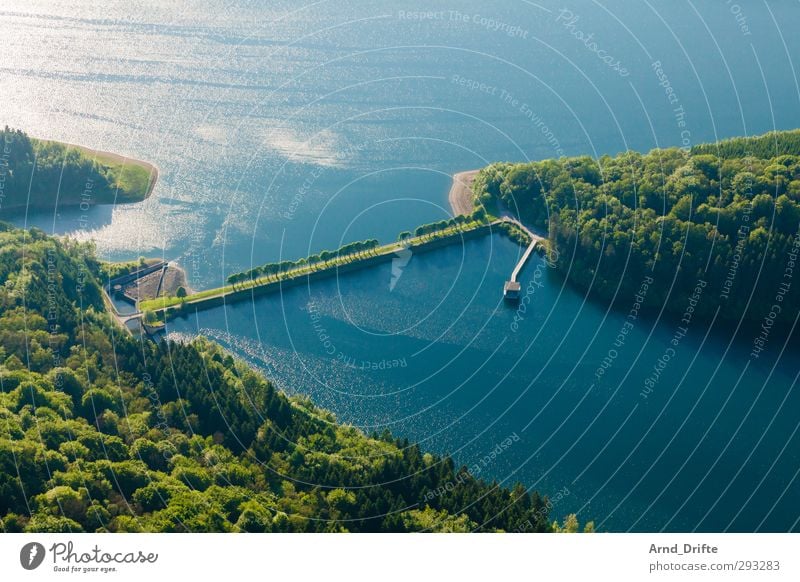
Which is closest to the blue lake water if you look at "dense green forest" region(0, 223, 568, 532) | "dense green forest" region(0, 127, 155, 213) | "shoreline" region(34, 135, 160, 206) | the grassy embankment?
"shoreline" region(34, 135, 160, 206)

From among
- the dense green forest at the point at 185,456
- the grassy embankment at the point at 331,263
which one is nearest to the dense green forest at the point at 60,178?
the grassy embankment at the point at 331,263

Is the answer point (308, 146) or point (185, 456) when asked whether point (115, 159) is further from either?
point (185, 456)

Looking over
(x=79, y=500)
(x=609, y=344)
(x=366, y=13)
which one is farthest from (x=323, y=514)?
(x=366, y=13)

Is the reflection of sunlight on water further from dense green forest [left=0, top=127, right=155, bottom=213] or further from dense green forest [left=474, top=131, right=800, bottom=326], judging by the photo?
dense green forest [left=474, top=131, right=800, bottom=326]

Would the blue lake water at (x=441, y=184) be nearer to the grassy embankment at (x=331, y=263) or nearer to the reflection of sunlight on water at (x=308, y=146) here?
the reflection of sunlight on water at (x=308, y=146)

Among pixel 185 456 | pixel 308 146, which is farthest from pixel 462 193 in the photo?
pixel 185 456

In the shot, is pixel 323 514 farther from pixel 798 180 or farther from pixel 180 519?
pixel 798 180
